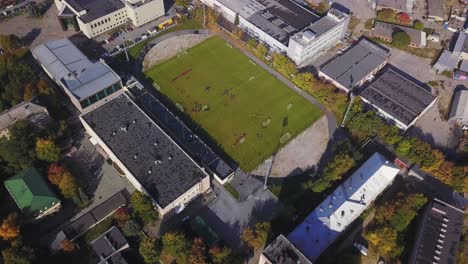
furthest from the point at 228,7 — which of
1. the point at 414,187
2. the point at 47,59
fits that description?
the point at 414,187

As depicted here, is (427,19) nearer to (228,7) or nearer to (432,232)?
(228,7)

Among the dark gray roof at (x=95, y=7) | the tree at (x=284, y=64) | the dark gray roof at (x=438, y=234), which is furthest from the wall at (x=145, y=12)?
the dark gray roof at (x=438, y=234)

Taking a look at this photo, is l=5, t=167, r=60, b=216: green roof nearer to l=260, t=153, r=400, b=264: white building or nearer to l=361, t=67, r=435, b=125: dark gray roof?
l=260, t=153, r=400, b=264: white building

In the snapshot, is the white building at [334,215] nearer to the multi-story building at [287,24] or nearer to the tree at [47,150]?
the multi-story building at [287,24]

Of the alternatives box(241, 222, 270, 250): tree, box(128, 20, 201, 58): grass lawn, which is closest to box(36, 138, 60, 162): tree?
box(128, 20, 201, 58): grass lawn

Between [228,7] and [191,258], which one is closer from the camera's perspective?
[191,258]

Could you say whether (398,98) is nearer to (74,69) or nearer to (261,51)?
(261,51)

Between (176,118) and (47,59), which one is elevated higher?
(47,59)

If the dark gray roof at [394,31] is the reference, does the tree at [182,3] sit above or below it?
above
